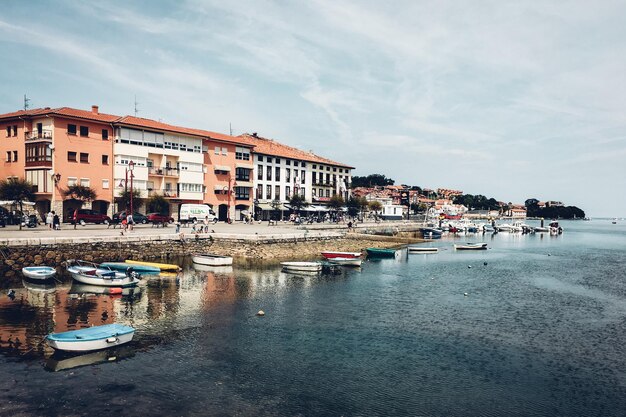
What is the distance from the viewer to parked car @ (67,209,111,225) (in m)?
56.5

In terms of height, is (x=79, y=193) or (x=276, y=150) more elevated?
(x=276, y=150)

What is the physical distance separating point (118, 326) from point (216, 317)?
627cm

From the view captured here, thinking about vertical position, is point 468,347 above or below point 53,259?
below

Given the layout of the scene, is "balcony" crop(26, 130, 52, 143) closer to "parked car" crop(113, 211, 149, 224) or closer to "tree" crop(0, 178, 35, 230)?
"tree" crop(0, 178, 35, 230)

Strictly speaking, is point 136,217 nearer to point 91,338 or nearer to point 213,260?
point 213,260

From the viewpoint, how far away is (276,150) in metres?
95.9

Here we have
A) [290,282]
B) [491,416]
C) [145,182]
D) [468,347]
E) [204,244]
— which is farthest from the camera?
[145,182]

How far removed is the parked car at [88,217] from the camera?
56469 millimetres

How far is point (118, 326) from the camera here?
21.4 metres

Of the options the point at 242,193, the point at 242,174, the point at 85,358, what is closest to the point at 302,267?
the point at 85,358

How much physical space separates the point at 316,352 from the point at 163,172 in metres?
55.2

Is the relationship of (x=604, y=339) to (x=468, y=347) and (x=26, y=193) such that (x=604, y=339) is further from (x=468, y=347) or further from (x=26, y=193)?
(x=26, y=193)

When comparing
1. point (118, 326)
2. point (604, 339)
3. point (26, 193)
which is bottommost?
point (604, 339)

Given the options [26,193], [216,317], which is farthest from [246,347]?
[26,193]
